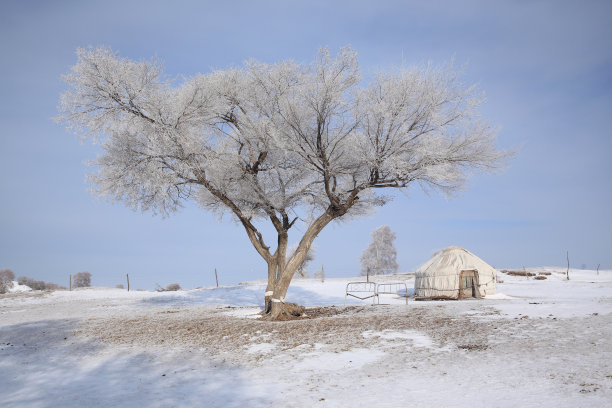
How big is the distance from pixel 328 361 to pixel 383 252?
163 feet

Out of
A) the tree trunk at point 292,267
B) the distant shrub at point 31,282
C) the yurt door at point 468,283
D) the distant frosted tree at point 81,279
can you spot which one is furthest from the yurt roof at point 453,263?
the distant frosted tree at point 81,279

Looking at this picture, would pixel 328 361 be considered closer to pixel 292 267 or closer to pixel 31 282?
pixel 292 267

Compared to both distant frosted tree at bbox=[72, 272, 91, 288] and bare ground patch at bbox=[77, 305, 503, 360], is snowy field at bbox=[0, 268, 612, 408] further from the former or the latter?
distant frosted tree at bbox=[72, 272, 91, 288]

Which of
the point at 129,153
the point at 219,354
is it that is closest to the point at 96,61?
the point at 129,153

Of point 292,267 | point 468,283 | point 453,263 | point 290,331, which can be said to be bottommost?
point 468,283

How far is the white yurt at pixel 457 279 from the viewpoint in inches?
868

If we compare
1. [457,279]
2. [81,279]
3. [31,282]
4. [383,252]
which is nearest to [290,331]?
[457,279]

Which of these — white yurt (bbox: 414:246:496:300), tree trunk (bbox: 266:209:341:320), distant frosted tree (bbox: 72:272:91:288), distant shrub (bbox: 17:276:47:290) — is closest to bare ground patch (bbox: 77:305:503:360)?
tree trunk (bbox: 266:209:341:320)

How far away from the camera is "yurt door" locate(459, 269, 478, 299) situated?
22062 millimetres

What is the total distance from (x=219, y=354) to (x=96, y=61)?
1002 cm

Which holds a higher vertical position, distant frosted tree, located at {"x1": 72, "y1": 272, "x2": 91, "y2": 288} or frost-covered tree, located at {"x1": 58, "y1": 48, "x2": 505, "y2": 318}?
frost-covered tree, located at {"x1": 58, "y1": 48, "x2": 505, "y2": 318}

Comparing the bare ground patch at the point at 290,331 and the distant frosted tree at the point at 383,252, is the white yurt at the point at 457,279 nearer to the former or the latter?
the bare ground patch at the point at 290,331

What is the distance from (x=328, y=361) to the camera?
8570 mm

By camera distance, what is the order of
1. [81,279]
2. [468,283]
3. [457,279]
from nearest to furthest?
[457,279], [468,283], [81,279]
